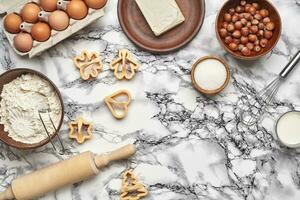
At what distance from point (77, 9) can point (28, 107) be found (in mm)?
263

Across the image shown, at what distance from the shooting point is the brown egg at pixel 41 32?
141 centimetres

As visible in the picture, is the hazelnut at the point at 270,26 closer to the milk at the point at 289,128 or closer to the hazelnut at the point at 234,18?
the hazelnut at the point at 234,18

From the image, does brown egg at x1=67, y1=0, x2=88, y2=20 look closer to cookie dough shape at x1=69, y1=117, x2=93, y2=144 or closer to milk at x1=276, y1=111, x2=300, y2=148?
cookie dough shape at x1=69, y1=117, x2=93, y2=144

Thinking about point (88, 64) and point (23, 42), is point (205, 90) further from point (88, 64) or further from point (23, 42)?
point (23, 42)

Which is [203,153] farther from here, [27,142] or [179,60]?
[27,142]

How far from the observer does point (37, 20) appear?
56.5 inches

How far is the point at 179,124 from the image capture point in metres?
1.47

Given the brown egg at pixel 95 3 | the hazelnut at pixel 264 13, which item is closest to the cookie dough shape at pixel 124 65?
the brown egg at pixel 95 3

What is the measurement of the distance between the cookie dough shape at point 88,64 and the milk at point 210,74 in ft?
0.80

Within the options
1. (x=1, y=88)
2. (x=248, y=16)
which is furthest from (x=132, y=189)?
(x=248, y=16)

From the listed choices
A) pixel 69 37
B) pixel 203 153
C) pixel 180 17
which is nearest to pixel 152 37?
pixel 180 17

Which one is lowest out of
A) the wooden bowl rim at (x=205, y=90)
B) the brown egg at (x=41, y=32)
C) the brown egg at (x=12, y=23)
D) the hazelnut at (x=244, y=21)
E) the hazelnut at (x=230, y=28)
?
the wooden bowl rim at (x=205, y=90)

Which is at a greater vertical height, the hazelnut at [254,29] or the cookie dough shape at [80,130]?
the hazelnut at [254,29]

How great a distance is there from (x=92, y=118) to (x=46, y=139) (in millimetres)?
130
